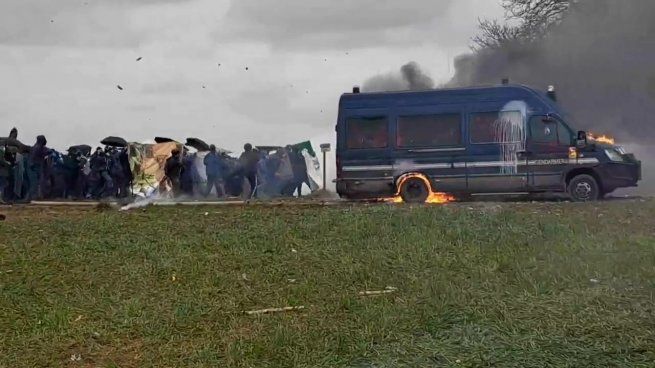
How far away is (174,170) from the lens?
24.7 meters

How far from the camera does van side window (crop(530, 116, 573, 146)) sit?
18.2m

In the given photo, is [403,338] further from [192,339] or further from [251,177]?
[251,177]

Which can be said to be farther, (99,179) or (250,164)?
(250,164)

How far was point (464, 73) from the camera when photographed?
102ft

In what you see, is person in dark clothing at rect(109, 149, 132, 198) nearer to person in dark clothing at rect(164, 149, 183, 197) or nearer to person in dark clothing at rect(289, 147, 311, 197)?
person in dark clothing at rect(164, 149, 183, 197)

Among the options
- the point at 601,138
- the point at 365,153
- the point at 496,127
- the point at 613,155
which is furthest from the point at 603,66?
the point at 365,153

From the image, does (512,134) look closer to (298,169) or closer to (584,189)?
(584,189)

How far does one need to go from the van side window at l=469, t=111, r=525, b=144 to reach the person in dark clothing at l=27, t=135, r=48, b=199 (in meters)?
11.6

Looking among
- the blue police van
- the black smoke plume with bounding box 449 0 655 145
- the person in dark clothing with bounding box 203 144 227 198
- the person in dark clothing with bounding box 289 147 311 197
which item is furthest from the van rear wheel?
the black smoke plume with bounding box 449 0 655 145

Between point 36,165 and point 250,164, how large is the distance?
6.13m

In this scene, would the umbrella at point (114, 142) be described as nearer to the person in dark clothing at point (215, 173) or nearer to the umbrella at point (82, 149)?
the umbrella at point (82, 149)

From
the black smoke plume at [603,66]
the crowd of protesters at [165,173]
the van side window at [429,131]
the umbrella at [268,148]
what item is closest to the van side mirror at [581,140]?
the van side window at [429,131]

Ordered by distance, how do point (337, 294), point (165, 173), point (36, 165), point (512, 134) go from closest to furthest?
point (337, 294) → point (512, 134) → point (36, 165) → point (165, 173)

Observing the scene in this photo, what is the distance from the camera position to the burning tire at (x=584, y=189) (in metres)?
17.8
